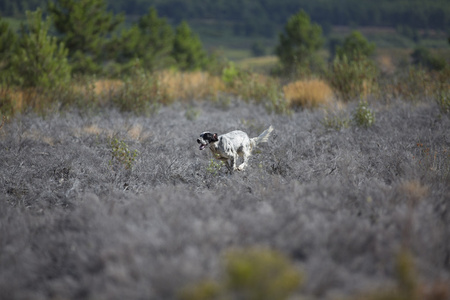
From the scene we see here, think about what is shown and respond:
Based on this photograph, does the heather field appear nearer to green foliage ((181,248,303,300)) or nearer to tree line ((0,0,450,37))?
green foliage ((181,248,303,300))

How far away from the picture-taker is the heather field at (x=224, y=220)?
168 cm

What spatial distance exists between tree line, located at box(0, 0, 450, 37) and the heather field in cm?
6255

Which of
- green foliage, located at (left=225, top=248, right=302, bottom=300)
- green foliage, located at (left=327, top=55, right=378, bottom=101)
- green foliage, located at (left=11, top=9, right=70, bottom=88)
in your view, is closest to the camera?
green foliage, located at (left=225, top=248, right=302, bottom=300)

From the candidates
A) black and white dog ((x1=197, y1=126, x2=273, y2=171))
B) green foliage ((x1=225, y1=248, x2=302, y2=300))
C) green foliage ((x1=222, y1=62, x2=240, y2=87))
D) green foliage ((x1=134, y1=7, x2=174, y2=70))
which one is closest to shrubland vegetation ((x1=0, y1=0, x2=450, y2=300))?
green foliage ((x1=225, y1=248, x2=302, y2=300))

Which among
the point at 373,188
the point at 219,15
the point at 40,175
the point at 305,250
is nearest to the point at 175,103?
the point at 40,175

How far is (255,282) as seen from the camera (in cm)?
147

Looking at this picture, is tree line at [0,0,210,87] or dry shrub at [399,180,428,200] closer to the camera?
dry shrub at [399,180,428,200]

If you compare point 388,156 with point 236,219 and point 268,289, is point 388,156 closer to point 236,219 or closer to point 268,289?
point 236,219

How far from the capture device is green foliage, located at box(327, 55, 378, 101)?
8.34m

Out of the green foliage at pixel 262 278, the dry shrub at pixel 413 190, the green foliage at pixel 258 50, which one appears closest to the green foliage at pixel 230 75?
the dry shrub at pixel 413 190

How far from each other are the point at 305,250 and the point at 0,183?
351cm

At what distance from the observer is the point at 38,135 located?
217 inches

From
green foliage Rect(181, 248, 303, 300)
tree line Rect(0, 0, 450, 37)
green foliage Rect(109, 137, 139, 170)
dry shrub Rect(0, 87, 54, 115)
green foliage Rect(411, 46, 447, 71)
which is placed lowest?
green foliage Rect(109, 137, 139, 170)

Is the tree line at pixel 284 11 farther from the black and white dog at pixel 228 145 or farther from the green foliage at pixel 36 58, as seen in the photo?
the black and white dog at pixel 228 145
